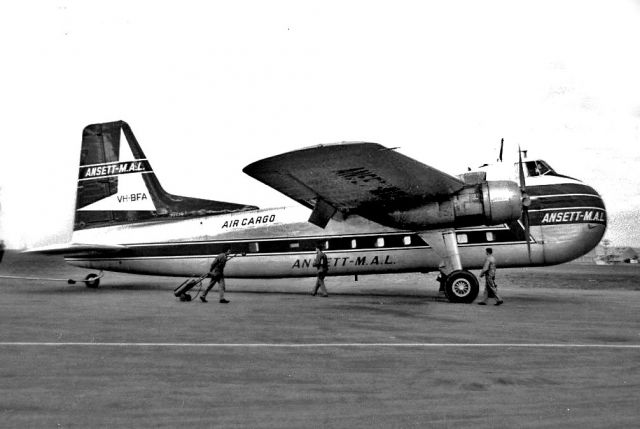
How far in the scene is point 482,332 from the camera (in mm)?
10242

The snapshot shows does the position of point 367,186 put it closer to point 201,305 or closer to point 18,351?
point 201,305

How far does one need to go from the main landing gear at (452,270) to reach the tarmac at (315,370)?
3757mm

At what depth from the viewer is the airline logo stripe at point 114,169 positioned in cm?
2222

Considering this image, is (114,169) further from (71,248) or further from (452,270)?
(452,270)

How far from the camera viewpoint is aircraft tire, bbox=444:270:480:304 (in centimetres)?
1644

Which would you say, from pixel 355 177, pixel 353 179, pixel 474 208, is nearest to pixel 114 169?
pixel 353 179

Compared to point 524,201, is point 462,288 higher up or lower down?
lower down

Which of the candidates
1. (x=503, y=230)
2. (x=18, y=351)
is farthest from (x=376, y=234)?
(x=18, y=351)

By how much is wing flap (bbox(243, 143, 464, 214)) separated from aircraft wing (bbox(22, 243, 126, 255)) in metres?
7.25

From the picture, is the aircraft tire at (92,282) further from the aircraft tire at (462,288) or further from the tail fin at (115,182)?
the aircraft tire at (462,288)

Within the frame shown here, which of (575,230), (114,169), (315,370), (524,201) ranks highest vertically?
(114,169)

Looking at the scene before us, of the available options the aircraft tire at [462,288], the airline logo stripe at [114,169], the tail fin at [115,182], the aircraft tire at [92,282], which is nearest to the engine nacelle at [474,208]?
the aircraft tire at [462,288]

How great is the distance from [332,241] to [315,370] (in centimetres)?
1276

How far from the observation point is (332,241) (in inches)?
767
